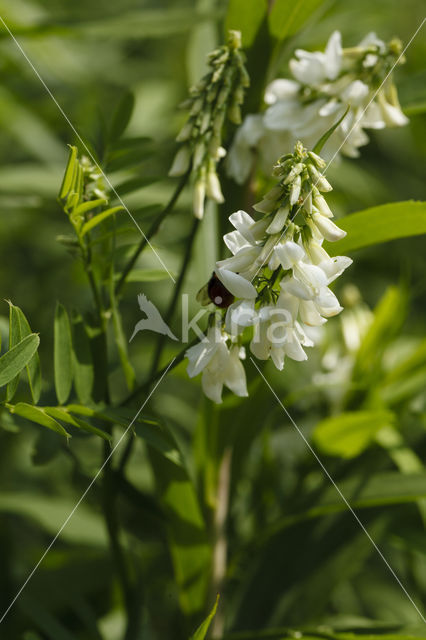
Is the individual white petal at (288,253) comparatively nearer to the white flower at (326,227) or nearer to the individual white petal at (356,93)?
the white flower at (326,227)

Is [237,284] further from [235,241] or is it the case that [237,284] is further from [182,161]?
[182,161]

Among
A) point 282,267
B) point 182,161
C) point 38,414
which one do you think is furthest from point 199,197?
point 38,414

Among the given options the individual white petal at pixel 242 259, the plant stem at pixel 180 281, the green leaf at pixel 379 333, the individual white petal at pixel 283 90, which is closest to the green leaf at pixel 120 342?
the plant stem at pixel 180 281

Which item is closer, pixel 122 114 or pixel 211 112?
pixel 211 112

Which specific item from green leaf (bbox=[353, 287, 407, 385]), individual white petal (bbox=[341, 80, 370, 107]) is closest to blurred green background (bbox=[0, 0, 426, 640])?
green leaf (bbox=[353, 287, 407, 385])

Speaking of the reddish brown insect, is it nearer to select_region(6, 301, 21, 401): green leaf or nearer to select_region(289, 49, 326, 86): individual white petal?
select_region(6, 301, 21, 401): green leaf

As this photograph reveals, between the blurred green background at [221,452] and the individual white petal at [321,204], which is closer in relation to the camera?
the individual white petal at [321,204]
